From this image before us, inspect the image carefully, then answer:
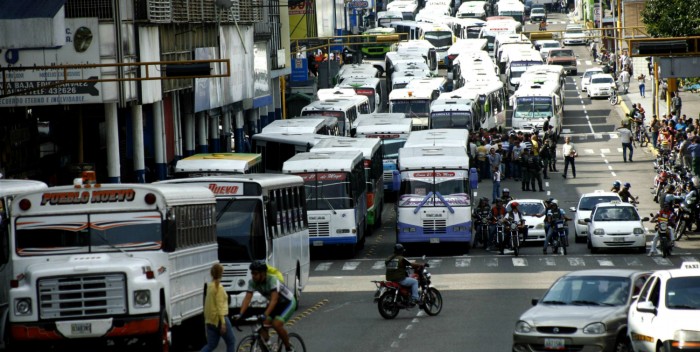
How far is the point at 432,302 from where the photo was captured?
30000 mm

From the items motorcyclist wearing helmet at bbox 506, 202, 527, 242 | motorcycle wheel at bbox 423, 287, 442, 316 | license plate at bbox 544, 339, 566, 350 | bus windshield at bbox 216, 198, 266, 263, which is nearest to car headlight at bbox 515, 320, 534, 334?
license plate at bbox 544, 339, 566, 350

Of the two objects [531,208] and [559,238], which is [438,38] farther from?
[559,238]

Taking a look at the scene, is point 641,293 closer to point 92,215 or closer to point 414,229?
point 92,215

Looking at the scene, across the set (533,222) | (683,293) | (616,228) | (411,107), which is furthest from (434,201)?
(411,107)

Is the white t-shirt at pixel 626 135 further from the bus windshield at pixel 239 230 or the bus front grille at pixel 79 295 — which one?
the bus front grille at pixel 79 295

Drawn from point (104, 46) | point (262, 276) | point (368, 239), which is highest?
point (104, 46)

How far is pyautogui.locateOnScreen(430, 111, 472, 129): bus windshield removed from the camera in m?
64.4

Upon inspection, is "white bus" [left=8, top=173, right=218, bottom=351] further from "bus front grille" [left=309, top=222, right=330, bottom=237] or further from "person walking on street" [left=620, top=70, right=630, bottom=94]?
"person walking on street" [left=620, top=70, right=630, bottom=94]

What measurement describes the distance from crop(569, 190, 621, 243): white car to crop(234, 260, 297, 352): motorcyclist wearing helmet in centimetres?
2516

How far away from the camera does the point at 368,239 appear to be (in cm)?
4828

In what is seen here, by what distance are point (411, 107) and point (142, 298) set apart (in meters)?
48.9

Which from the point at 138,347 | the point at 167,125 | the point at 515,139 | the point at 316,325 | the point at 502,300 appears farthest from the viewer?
the point at 515,139

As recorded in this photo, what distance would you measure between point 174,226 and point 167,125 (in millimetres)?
33076

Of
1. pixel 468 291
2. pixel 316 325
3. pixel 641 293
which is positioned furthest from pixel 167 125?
pixel 641 293
